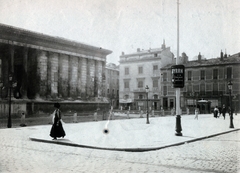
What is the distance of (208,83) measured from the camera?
53.6 meters

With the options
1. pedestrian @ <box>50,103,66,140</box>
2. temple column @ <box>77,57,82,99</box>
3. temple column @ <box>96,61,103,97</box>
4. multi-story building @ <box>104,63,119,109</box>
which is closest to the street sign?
pedestrian @ <box>50,103,66,140</box>

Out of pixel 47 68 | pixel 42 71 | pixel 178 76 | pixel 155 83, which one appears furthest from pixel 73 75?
pixel 178 76

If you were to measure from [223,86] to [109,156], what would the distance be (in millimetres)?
47414

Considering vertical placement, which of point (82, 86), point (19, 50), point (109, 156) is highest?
point (19, 50)

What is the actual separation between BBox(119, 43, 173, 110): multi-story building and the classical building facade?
50.9 ft

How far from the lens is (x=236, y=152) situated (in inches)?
352

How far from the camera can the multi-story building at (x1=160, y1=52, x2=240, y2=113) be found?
1956 inches

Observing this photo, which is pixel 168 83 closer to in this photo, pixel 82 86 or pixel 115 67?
pixel 115 67

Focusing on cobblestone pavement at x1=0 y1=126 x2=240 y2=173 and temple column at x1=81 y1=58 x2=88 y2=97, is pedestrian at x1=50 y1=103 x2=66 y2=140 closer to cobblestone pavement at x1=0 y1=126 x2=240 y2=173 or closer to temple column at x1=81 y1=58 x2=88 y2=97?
cobblestone pavement at x1=0 y1=126 x2=240 y2=173

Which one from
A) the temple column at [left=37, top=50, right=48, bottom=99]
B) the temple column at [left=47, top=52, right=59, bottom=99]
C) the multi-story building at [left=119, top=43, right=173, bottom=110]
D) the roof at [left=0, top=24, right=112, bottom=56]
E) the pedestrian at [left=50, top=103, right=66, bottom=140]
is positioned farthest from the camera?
the multi-story building at [left=119, top=43, right=173, bottom=110]

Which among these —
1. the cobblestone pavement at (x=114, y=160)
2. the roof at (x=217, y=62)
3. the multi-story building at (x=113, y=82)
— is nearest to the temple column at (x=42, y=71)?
the cobblestone pavement at (x=114, y=160)

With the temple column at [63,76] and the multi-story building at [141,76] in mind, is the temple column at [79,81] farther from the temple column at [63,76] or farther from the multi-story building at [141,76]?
the multi-story building at [141,76]

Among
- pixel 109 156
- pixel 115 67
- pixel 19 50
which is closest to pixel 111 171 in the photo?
pixel 109 156

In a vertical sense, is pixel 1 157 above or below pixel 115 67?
below
